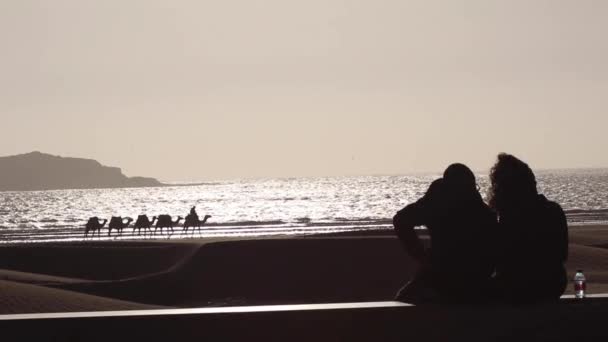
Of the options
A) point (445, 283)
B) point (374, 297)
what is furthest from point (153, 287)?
point (445, 283)

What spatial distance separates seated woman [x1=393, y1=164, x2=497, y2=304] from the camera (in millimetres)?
6488

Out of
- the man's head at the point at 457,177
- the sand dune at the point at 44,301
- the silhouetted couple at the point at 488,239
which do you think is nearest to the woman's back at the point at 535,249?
the silhouetted couple at the point at 488,239

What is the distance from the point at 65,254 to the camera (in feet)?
99.2

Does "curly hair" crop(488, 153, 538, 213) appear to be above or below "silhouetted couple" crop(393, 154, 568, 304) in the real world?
above

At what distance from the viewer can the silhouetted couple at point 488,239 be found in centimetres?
639

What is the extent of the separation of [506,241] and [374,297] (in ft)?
46.6

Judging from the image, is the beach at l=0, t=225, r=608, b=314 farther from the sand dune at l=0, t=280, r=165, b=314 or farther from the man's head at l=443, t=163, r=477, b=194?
the man's head at l=443, t=163, r=477, b=194

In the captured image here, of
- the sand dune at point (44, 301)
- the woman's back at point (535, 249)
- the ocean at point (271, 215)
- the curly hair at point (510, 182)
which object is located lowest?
the ocean at point (271, 215)

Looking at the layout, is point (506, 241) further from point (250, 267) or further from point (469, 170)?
point (250, 267)

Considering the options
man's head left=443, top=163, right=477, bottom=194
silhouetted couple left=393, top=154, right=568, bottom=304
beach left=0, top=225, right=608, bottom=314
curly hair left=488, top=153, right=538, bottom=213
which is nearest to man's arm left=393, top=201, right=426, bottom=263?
silhouetted couple left=393, top=154, right=568, bottom=304

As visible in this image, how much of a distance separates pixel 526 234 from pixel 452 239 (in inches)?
19.5

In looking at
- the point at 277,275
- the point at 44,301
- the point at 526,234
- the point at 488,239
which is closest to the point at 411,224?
the point at 488,239

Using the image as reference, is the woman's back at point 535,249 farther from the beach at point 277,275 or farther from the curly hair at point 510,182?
the beach at point 277,275

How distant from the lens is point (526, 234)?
6.47 m
